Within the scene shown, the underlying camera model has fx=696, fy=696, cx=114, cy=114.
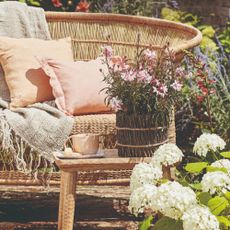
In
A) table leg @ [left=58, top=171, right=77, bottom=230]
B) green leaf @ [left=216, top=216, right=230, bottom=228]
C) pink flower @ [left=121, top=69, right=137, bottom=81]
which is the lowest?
table leg @ [left=58, top=171, right=77, bottom=230]

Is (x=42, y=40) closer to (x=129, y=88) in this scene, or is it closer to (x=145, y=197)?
(x=129, y=88)

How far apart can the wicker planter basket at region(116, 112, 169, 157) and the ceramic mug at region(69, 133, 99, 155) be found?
0.36 ft

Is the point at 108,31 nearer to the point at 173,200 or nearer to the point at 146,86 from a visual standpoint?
the point at 146,86

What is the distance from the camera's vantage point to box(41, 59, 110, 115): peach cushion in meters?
3.34

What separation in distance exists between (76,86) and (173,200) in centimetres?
154

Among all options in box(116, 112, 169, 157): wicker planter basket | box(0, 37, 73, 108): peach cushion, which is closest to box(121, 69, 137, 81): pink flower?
box(116, 112, 169, 157): wicker planter basket

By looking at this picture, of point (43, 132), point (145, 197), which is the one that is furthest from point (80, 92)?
point (145, 197)

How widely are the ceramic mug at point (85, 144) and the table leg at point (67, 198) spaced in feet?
0.37

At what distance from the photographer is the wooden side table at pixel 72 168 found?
A: 9.07 feet

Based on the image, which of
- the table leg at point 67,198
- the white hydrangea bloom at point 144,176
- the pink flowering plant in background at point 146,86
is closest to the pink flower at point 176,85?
the pink flowering plant in background at point 146,86

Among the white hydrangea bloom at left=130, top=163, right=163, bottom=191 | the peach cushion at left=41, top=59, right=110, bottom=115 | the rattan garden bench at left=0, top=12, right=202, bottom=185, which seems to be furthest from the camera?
the rattan garden bench at left=0, top=12, right=202, bottom=185

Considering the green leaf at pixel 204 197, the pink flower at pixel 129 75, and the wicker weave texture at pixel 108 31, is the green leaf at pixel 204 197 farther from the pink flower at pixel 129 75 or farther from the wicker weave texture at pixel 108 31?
the wicker weave texture at pixel 108 31

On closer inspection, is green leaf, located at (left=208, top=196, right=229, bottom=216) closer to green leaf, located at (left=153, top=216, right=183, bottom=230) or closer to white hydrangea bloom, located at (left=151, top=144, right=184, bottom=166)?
green leaf, located at (left=153, top=216, right=183, bottom=230)

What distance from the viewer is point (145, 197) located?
6.68 feet
